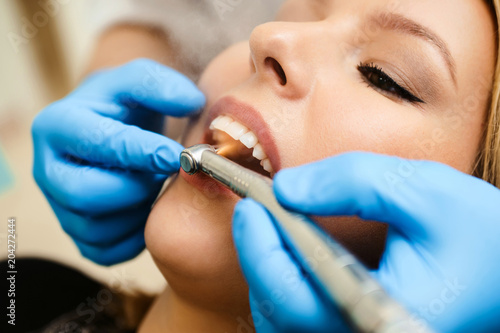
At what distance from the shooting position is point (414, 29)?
0.62 metres

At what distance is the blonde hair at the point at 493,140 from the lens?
680 mm

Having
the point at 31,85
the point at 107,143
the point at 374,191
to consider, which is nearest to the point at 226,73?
the point at 107,143

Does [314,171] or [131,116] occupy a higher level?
[314,171]

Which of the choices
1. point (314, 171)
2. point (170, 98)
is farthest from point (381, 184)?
point (170, 98)

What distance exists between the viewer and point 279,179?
0.54m

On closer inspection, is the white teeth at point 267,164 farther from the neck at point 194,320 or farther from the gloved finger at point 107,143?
the neck at point 194,320

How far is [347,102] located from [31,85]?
1.85 metres

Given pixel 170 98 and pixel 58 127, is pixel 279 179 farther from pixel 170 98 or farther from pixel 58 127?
pixel 58 127

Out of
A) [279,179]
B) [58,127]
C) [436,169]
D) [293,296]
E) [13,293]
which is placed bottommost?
[13,293]

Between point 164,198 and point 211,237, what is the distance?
13 centimetres

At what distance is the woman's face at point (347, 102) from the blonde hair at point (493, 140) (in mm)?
13

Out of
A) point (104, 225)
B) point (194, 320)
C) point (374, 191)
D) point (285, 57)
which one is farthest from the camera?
point (104, 225)

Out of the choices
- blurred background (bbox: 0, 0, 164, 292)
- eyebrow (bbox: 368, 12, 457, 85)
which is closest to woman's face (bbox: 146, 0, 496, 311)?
eyebrow (bbox: 368, 12, 457, 85)

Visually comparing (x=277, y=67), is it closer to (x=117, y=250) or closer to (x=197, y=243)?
(x=197, y=243)
